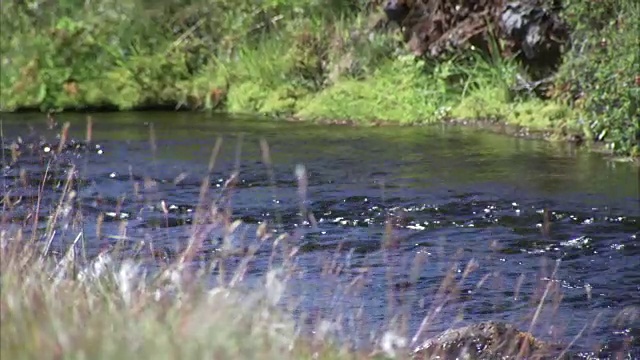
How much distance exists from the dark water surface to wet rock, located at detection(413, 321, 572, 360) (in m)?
0.15

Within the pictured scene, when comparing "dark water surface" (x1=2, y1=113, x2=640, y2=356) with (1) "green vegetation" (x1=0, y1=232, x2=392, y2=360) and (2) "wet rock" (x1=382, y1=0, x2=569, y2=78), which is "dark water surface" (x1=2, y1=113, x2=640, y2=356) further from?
(2) "wet rock" (x1=382, y1=0, x2=569, y2=78)

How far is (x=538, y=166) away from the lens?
10805mm

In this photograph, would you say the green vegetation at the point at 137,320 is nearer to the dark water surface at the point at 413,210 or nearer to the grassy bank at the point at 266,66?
the dark water surface at the point at 413,210

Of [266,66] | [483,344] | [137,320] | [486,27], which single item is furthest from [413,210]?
[266,66]

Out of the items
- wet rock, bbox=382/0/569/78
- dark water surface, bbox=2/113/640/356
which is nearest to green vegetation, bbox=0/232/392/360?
dark water surface, bbox=2/113/640/356

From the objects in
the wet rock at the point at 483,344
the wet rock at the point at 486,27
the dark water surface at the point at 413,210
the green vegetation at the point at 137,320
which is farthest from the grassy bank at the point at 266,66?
the green vegetation at the point at 137,320

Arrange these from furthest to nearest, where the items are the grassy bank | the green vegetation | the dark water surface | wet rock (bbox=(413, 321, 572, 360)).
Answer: the grassy bank < the dark water surface < wet rock (bbox=(413, 321, 572, 360)) < the green vegetation

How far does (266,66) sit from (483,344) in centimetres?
1123

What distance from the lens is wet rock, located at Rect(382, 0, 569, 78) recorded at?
13602 mm

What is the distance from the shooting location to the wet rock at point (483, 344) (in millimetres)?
5348

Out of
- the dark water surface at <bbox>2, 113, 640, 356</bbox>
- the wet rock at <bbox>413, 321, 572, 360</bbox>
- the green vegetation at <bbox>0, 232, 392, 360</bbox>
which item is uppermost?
the green vegetation at <bbox>0, 232, 392, 360</bbox>

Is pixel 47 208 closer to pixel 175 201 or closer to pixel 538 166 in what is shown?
pixel 175 201

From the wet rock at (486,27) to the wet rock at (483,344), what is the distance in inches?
321

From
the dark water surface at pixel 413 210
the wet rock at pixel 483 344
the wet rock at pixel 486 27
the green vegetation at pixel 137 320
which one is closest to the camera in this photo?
the green vegetation at pixel 137 320
